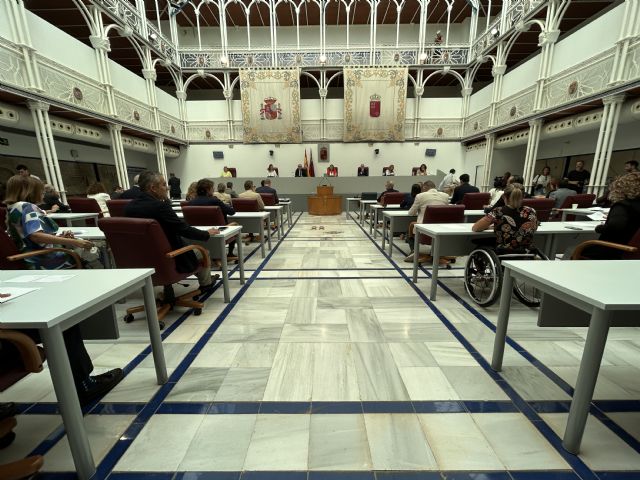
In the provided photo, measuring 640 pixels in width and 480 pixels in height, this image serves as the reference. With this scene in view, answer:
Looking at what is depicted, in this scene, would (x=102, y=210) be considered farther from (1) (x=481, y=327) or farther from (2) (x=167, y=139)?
(2) (x=167, y=139)

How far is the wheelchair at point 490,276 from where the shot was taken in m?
2.52

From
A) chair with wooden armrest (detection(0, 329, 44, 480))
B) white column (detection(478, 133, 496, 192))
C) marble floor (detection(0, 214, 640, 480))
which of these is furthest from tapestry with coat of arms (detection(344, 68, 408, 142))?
chair with wooden armrest (detection(0, 329, 44, 480))

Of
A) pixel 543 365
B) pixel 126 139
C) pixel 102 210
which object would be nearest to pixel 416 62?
pixel 126 139

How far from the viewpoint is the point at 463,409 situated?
1.51 m

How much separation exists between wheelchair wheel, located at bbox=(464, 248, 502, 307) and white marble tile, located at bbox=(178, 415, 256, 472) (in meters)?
2.25

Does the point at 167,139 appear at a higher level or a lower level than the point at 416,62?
lower

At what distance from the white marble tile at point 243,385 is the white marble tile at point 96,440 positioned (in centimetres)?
47

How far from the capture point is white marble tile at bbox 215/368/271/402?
5.30 ft

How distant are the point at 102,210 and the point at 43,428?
4841 mm

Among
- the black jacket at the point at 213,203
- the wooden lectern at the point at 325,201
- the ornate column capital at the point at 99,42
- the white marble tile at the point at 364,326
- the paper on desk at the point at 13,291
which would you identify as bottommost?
the white marble tile at the point at 364,326

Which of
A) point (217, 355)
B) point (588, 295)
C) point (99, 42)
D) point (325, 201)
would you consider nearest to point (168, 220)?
point (217, 355)

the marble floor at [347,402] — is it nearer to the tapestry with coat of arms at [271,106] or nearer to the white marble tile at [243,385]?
the white marble tile at [243,385]

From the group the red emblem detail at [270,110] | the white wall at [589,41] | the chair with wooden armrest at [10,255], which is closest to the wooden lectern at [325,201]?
the red emblem detail at [270,110]

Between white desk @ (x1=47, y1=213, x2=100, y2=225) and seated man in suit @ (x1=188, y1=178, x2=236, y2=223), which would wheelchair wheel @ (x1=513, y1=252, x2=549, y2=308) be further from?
white desk @ (x1=47, y1=213, x2=100, y2=225)
